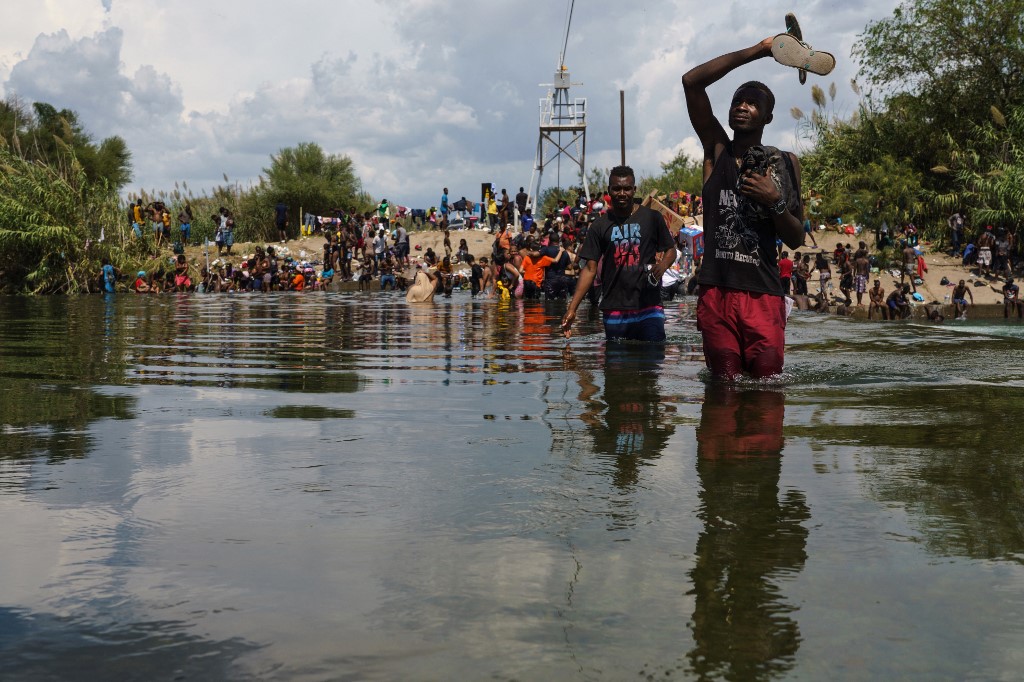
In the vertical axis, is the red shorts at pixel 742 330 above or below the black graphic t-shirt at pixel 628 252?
below

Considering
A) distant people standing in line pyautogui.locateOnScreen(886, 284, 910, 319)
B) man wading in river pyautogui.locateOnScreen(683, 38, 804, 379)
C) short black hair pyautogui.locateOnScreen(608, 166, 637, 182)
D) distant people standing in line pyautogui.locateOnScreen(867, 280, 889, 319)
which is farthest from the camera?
distant people standing in line pyautogui.locateOnScreen(867, 280, 889, 319)

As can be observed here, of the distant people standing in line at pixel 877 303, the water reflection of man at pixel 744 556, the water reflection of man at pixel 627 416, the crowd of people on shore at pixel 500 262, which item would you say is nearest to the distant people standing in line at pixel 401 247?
the crowd of people on shore at pixel 500 262

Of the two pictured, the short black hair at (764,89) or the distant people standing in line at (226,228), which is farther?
the distant people standing in line at (226,228)

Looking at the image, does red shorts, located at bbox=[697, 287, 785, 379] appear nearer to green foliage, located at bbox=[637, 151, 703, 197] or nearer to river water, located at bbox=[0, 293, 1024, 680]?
river water, located at bbox=[0, 293, 1024, 680]

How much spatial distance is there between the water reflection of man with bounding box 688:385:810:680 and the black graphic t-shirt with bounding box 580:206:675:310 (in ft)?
13.1

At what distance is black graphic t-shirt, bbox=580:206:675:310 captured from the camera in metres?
9.06

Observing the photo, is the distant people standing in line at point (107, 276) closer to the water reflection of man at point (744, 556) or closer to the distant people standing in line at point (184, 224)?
the distant people standing in line at point (184, 224)

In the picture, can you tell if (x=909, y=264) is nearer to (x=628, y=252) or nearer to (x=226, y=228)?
(x=226, y=228)

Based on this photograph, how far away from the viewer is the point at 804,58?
234 inches

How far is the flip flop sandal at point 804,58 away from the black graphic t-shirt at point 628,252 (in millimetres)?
3157

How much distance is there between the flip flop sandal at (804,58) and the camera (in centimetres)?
593

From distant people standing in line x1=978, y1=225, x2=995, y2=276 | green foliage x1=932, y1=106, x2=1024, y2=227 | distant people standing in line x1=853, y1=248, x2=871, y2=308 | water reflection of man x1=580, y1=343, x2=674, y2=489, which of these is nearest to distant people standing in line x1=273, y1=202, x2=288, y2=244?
distant people standing in line x1=853, y1=248, x2=871, y2=308

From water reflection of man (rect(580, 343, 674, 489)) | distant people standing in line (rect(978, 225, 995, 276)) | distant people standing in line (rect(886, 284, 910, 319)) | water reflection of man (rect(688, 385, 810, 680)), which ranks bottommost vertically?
water reflection of man (rect(688, 385, 810, 680))

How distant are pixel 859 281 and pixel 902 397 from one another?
84.6 feet
